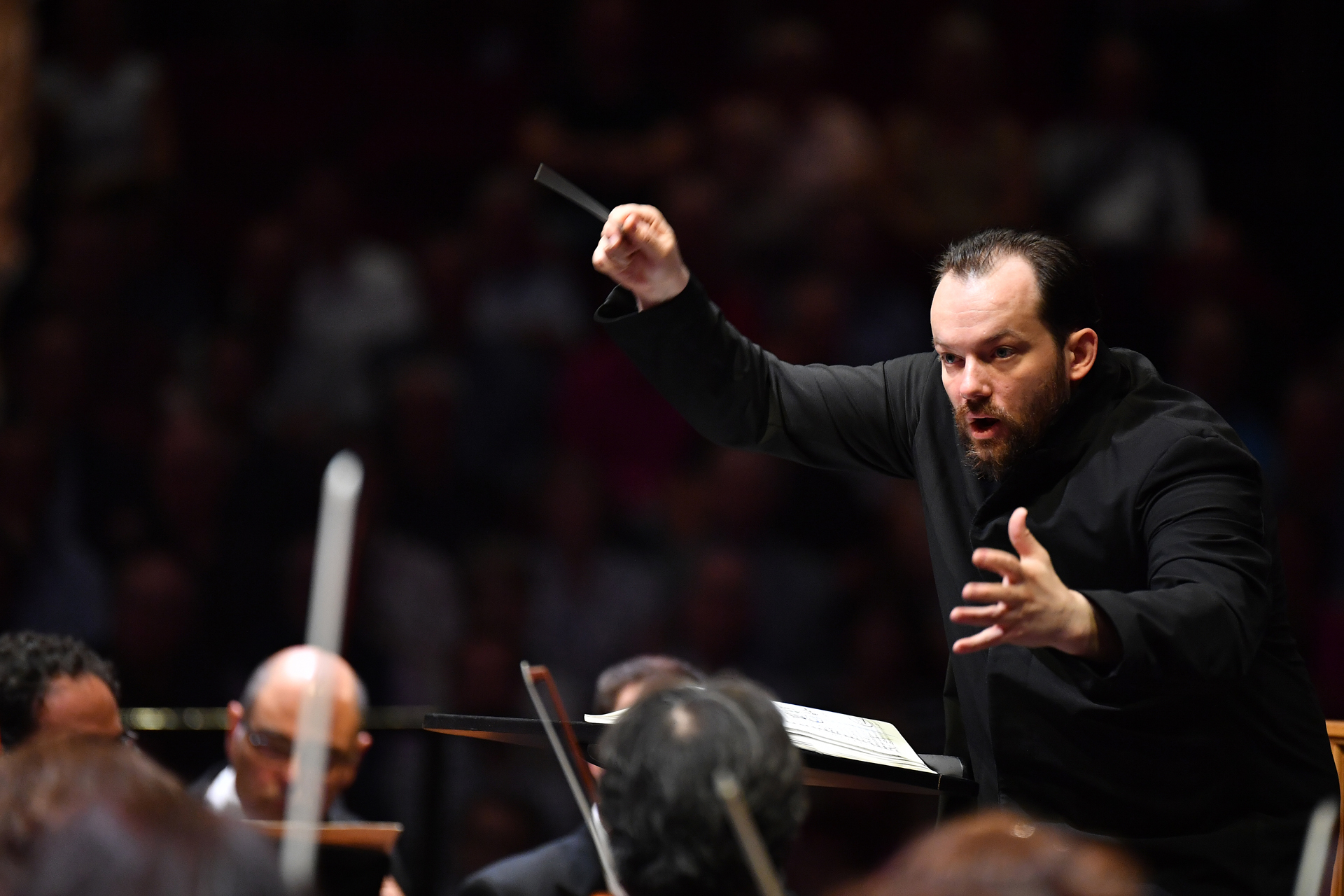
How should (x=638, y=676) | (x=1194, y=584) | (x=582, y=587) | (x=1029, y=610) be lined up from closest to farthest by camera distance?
(x=1029, y=610) < (x=1194, y=584) < (x=638, y=676) < (x=582, y=587)

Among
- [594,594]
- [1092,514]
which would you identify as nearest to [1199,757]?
[1092,514]

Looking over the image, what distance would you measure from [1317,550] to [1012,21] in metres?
2.47

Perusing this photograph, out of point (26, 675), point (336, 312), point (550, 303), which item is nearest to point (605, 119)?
point (550, 303)

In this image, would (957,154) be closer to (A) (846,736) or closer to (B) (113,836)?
(A) (846,736)

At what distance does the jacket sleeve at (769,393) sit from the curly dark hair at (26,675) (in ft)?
3.63

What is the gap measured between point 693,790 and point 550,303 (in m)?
3.83

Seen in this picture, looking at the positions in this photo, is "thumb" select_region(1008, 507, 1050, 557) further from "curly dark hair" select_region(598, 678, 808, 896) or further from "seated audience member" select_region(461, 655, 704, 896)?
"seated audience member" select_region(461, 655, 704, 896)

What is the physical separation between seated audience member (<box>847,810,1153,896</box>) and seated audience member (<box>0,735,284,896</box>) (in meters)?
0.50

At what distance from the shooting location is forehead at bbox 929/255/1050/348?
204 cm

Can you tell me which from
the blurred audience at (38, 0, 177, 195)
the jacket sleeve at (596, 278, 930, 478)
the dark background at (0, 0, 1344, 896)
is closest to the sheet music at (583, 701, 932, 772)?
the jacket sleeve at (596, 278, 930, 478)

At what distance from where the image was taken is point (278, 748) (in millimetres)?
2889

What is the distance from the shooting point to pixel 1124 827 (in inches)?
75.6

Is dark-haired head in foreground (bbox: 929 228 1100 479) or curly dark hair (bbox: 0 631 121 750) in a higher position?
dark-haired head in foreground (bbox: 929 228 1100 479)

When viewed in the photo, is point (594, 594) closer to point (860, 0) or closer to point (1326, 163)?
point (860, 0)
